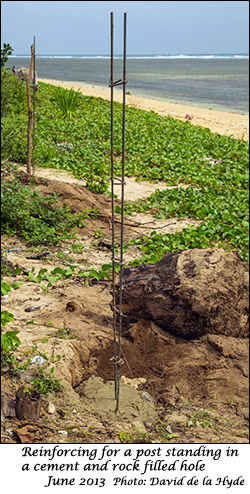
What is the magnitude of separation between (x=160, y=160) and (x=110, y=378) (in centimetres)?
741

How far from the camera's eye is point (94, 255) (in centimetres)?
612

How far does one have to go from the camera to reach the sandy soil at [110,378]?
3.02 meters

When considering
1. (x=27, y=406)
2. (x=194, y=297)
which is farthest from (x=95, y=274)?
(x=27, y=406)

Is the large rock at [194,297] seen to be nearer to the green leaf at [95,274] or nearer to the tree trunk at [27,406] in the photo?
the green leaf at [95,274]

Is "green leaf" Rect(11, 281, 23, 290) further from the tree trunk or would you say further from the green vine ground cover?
the tree trunk

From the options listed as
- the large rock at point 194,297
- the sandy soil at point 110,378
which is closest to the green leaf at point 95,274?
the sandy soil at point 110,378

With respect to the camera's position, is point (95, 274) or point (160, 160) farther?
point (160, 160)

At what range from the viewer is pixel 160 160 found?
10500 mm

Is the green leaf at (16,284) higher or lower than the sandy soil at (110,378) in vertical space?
higher

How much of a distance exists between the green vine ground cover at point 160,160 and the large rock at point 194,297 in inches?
56.2

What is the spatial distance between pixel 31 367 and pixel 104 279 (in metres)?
1.96

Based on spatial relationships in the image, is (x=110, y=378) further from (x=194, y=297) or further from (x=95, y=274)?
(x=95, y=274)

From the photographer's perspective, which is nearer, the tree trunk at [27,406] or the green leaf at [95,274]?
the tree trunk at [27,406]

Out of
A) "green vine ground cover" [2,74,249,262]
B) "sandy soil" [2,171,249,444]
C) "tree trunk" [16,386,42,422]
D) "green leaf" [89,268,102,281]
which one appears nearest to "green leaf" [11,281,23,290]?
"sandy soil" [2,171,249,444]
